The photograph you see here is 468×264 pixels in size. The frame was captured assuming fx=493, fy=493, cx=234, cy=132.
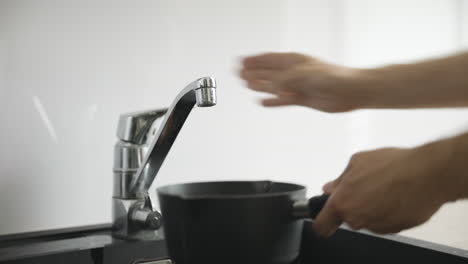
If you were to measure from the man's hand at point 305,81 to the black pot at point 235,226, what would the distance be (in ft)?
0.31

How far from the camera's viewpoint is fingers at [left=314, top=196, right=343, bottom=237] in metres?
0.42

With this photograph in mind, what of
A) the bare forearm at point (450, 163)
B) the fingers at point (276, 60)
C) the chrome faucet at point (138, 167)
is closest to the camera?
the bare forearm at point (450, 163)

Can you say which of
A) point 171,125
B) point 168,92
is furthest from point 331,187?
point 168,92

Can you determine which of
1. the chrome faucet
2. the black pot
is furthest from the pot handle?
the chrome faucet

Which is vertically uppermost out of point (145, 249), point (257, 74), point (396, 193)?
point (257, 74)

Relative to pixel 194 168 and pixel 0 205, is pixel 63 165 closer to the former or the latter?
pixel 0 205

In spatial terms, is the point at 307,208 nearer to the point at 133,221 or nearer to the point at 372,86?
the point at 372,86

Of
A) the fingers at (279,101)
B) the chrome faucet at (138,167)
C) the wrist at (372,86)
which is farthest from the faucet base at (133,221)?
the wrist at (372,86)

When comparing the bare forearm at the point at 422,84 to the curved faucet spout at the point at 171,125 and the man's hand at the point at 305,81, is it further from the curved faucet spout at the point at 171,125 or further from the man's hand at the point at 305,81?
the curved faucet spout at the point at 171,125

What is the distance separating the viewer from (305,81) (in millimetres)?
450

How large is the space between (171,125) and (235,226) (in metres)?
0.25

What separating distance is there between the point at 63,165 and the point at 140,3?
0.28 m

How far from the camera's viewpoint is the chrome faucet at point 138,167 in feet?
2.10

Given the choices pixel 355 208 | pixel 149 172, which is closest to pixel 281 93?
pixel 355 208
